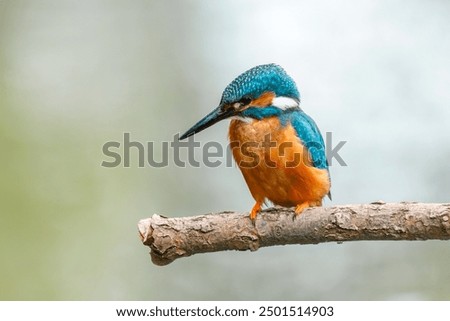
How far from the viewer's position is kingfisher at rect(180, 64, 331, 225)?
168 inches

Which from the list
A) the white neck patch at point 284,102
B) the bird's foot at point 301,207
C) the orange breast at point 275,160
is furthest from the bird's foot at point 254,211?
the white neck patch at point 284,102

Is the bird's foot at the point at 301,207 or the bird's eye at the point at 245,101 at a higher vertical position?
the bird's eye at the point at 245,101

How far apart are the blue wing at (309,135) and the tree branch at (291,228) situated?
→ 1.44 feet

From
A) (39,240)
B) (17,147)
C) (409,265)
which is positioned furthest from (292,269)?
(17,147)

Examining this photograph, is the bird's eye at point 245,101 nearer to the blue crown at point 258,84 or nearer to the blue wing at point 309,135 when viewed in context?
the blue crown at point 258,84

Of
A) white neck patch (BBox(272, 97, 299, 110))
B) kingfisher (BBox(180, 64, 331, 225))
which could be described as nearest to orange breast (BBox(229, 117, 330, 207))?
kingfisher (BBox(180, 64, 331, 225))

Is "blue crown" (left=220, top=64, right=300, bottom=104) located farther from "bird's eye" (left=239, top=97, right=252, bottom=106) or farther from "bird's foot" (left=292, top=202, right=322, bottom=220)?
"bird's foot" (left=292, top=202, right=322, bottom=220)

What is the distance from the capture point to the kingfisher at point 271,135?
426 centimetres

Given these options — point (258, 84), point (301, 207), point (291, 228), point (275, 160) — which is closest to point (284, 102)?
point (258, 84)

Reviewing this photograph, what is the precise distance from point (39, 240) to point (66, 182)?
2.04ft

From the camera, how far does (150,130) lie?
6387 mm

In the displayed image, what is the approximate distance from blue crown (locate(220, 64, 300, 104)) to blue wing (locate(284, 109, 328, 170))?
16 centimetres

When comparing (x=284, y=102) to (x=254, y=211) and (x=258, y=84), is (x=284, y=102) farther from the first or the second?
(x=254, y=211)

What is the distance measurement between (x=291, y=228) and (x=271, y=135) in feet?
2.04
